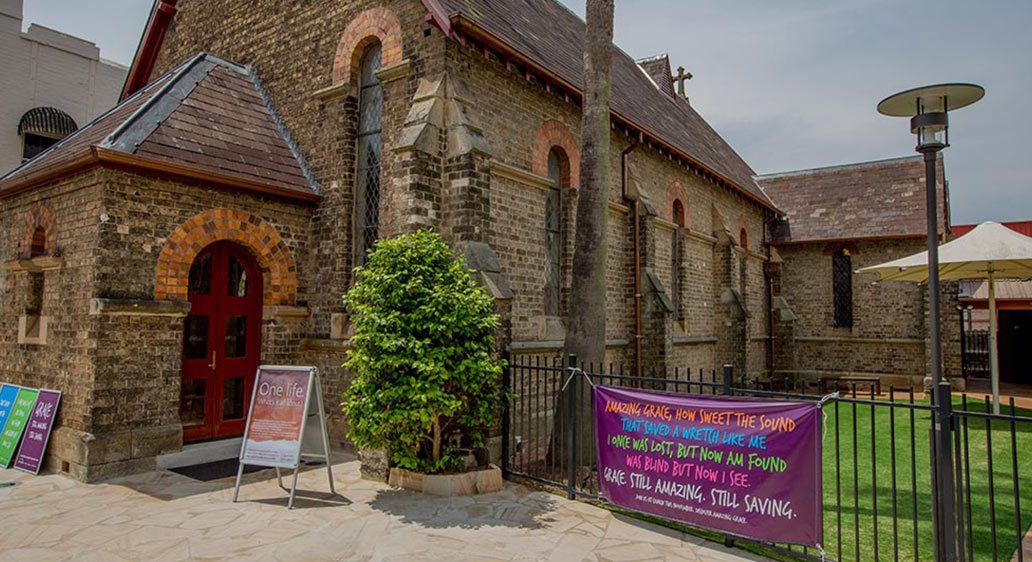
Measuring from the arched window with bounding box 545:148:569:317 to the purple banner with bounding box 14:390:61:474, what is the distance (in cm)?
740

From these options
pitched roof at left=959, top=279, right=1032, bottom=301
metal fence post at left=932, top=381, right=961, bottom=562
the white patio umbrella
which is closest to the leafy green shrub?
metal fence post at left=932, top=381, right=961, bottom=562

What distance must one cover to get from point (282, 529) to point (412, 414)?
169cm

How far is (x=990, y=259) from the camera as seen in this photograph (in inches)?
402

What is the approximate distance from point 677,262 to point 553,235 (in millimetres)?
5842

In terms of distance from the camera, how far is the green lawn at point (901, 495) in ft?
17.6

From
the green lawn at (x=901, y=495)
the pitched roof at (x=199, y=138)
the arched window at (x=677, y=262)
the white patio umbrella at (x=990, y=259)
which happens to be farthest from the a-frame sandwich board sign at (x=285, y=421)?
the arched window at (x=677, y=262)

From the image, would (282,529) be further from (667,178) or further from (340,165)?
(667,178)

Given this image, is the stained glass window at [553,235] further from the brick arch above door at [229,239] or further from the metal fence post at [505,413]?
the brick arch above door at [229,239]

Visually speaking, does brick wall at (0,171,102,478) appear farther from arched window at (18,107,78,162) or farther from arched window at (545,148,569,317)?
arched window at (18,107,78,162)

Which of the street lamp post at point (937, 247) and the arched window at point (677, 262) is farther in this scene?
the arched window at point (677, 262)

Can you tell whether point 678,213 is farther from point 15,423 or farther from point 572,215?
point 15,423

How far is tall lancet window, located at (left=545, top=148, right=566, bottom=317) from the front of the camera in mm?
10977

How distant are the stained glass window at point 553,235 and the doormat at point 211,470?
5472 mm

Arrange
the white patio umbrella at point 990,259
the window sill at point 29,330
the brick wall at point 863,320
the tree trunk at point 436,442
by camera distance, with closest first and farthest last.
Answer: the tree trunk at point 436,442, the window sill at point 29,330, the white patio umbrella at point 990,259, the brick wall at point 863,320
